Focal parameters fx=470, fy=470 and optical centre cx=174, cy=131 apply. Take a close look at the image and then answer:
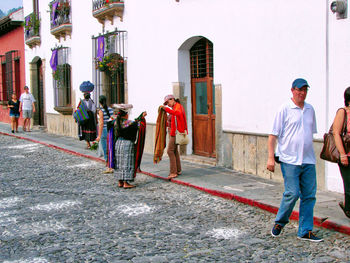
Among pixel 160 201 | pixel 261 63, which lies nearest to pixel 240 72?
pixel 261 63

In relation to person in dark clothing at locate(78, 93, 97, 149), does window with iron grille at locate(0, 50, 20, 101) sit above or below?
above

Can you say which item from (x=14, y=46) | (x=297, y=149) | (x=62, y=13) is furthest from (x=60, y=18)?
(x=297, y=149)

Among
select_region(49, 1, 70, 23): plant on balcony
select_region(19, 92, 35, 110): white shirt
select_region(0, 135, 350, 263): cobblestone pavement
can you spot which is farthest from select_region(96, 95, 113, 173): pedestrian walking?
select_region(19, 92, 35, 110): white shirt

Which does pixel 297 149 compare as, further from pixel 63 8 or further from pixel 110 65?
pixel 63 8

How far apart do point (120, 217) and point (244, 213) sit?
5.15 ft

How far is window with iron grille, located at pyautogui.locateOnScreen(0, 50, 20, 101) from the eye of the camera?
75.4ft

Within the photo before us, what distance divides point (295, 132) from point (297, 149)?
Result: 170 mm

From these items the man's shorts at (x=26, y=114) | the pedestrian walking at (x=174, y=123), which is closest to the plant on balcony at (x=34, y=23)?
the man's shorts at (x=26, y=114)

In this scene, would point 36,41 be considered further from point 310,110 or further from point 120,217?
point 310,110

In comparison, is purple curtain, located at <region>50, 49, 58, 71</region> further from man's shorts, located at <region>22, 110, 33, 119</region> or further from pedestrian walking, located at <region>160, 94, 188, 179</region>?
pedestrian walking, located at <region>160, 94, 188, 179</region>

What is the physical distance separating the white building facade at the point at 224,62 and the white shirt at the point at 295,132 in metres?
2.40

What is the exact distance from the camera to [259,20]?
27.2 ft

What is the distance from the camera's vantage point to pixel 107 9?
12.9 metres

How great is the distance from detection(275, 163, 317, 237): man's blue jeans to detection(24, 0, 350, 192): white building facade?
2.33 metres
